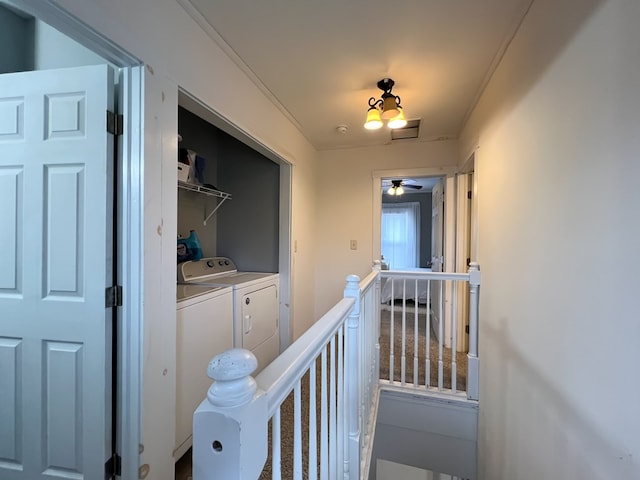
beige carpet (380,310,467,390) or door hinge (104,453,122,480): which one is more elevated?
door hinge (104,453,122,480)

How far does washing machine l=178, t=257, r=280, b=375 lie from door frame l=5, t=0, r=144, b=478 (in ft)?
2.67

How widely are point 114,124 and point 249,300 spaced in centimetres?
138

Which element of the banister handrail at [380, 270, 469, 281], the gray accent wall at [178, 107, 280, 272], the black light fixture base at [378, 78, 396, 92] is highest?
the black light fixture base at [378, 78, 396, 92]

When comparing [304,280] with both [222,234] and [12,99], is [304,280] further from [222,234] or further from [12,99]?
[12,99]

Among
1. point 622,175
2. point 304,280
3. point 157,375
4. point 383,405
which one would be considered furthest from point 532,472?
point 304,280

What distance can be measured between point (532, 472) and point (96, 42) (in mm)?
2549

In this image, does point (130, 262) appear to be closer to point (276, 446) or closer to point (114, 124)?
point (114, 124)

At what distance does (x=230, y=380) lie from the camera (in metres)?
0.40

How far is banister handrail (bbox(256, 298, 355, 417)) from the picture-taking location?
1.67ft

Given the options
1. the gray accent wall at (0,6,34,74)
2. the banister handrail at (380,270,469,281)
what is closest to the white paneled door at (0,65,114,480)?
the gray accent wall at (0,6,34,74)

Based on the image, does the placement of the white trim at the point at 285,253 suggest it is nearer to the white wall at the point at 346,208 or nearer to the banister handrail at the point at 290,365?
the white wall at the point at 346,208

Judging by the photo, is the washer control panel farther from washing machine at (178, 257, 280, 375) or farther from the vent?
the vent

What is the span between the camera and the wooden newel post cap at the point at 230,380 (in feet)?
1.29

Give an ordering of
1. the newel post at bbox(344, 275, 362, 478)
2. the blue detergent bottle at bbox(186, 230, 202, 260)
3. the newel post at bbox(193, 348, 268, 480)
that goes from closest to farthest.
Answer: the newel post at bbox(193, 348, 268, 480) → the newel post at bbox(344, 275, 362, 478) → the blue detergent bottle at bbox(186, 230, 202, 260)
